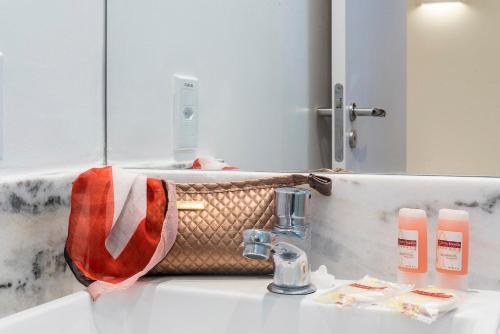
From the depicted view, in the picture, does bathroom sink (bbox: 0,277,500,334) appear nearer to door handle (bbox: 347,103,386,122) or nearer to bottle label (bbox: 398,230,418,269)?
bottle label (bbox: 398,230,418,269)

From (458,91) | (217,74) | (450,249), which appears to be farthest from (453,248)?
(217,74)

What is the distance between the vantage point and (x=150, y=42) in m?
1.04

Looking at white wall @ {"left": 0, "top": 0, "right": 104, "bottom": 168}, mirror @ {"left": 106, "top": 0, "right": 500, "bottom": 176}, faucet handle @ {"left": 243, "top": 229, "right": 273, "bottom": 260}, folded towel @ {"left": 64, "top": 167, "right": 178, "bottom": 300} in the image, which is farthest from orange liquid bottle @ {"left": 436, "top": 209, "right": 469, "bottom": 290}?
white wall @ {"left": 0, "top": 0, "right": 104, "bottom": 168}

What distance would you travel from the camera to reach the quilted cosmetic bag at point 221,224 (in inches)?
30.9

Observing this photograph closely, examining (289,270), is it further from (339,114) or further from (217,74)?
(217,74)

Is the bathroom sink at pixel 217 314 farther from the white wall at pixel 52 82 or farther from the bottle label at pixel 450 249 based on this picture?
the white wall at pixel 52 82

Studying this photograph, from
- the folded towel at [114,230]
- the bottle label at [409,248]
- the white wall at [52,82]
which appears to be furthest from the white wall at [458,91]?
the white wall at [52,82]

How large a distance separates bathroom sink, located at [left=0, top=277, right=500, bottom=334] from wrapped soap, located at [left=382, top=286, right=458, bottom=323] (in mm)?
12

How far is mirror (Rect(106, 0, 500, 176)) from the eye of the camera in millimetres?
798

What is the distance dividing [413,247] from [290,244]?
149 mm

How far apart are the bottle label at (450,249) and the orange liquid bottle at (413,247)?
2 cm

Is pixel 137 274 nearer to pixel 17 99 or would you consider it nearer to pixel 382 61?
pixel 17 99

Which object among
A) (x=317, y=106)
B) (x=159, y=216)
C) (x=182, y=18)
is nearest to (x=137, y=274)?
(x=159, y=216)

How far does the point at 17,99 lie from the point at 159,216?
249 mm
